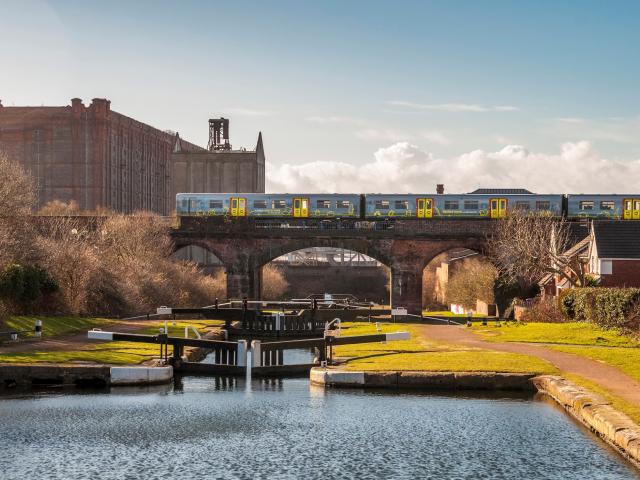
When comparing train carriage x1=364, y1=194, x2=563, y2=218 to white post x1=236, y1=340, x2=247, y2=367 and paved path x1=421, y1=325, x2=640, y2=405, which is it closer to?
paved path x1=421, y1=325, x2=640, y2=405

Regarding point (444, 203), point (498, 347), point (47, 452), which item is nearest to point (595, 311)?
point (498, 347)

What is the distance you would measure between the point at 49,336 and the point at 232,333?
15.7 metres

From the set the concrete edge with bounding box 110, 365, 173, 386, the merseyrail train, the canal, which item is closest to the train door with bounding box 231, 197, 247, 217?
the merseyrail train

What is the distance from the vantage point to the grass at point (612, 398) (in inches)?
806

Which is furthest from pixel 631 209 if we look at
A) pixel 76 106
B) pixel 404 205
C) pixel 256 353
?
pixel 76 106

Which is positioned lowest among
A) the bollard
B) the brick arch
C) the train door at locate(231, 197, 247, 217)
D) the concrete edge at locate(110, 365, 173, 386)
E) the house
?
the concrete edge at locate(110, 365, 173, 386)

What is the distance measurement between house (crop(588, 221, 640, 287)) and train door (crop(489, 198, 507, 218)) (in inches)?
820

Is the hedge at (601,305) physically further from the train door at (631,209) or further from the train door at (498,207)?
the train door at (631,209)

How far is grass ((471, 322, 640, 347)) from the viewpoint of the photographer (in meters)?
34.1

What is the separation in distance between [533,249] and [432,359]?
83.6 feet

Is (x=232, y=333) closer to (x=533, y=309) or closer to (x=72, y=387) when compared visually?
(x=533, y=309)

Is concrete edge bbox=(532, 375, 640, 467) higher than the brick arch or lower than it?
lower

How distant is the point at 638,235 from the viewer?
47594 millimetres

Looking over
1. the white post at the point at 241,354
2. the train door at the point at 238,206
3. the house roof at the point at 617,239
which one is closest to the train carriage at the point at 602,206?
the house roof at the point at 617,239
